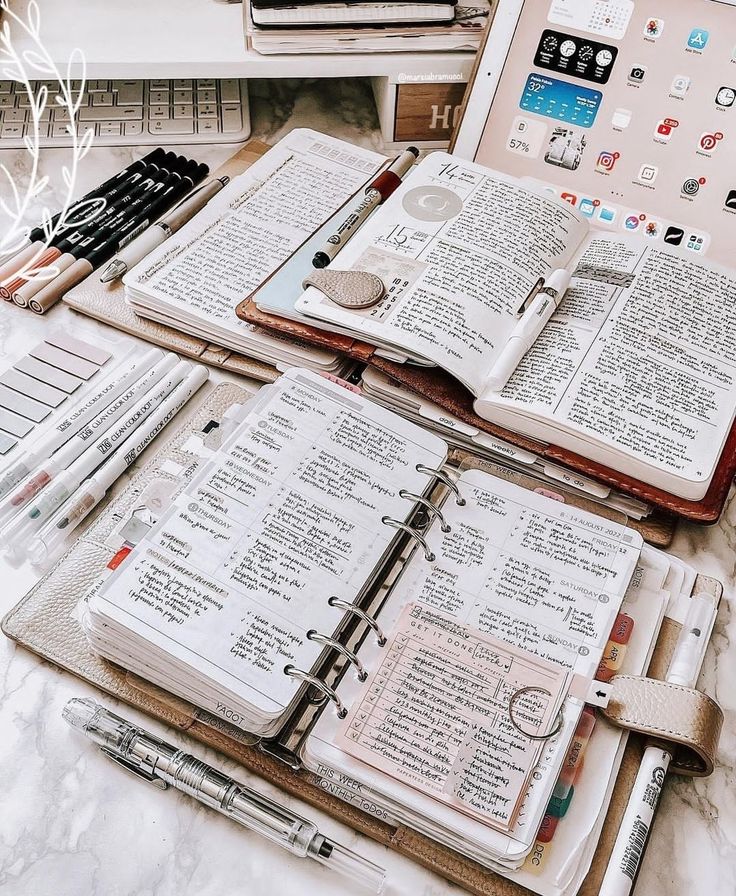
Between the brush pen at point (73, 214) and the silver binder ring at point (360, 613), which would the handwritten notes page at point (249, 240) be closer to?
the brush pen at point (73, 214)

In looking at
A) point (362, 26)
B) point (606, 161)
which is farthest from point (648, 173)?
point (362, 26)

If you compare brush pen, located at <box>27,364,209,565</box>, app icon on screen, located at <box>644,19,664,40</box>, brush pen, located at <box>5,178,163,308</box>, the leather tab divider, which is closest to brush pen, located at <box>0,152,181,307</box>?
brush pen, located at <box>5,178,163,308</box>

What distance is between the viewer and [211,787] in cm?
63

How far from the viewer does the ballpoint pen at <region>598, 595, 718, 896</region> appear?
1.96ft

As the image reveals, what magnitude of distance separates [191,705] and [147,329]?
45cm

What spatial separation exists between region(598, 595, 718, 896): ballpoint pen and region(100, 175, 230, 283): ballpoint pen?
2.32ft

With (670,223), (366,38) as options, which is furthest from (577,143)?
(366,38)

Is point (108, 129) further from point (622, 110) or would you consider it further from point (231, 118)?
point (622, 110)

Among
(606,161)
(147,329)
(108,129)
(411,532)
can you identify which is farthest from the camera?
(108,129)

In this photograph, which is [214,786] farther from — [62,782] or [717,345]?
[717,345]

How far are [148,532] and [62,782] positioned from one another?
7.7 inches

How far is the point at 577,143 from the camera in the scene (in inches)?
42.3

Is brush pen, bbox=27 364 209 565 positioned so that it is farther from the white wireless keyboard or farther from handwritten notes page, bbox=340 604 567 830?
the white wireless keyboard

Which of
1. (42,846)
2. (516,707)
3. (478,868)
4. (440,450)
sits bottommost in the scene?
(42,846)
